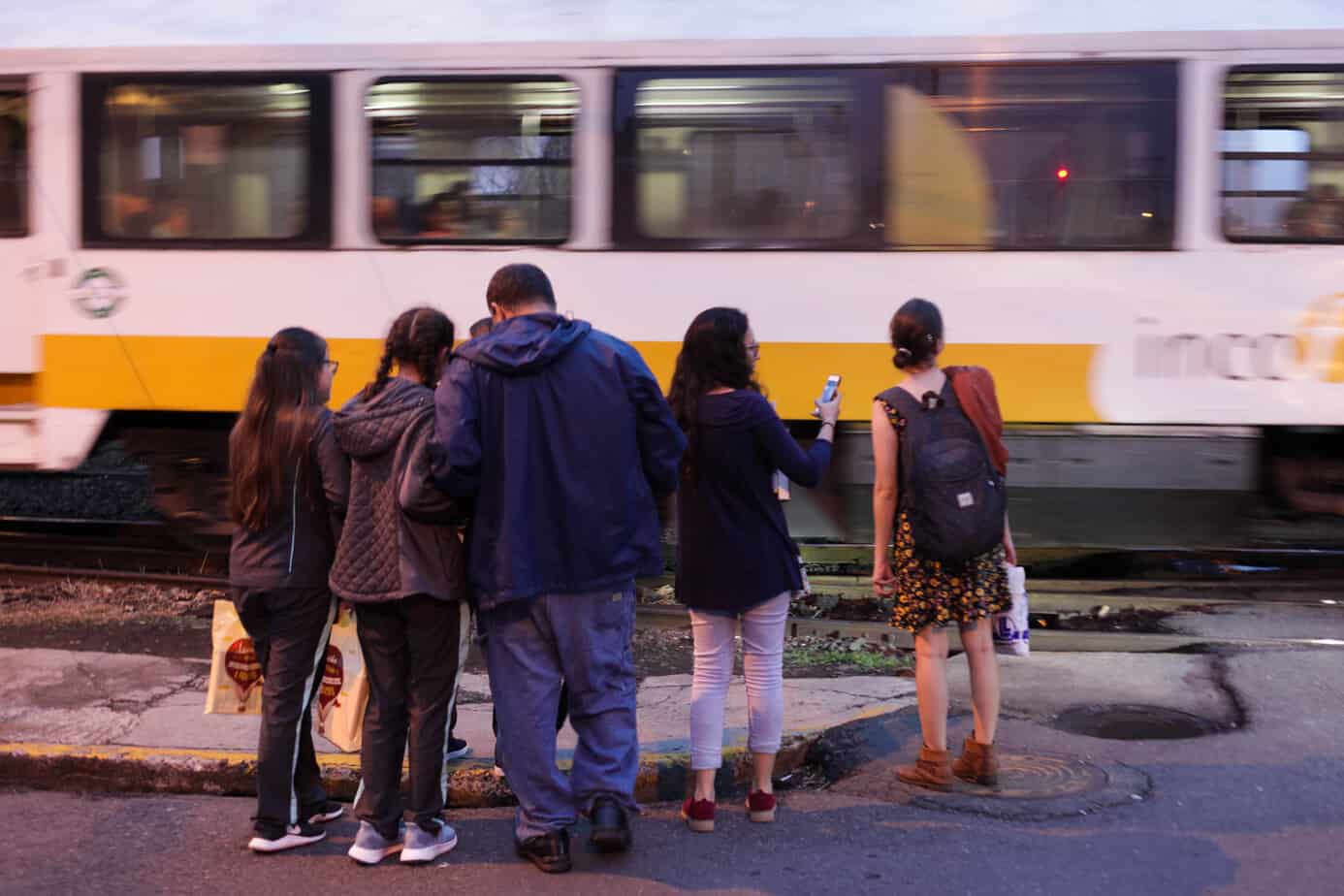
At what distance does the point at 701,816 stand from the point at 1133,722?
77.3 inches

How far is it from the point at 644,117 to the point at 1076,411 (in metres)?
2.88

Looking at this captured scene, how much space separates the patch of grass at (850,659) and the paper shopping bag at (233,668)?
8.57 ft

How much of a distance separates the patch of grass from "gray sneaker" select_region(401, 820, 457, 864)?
7.69 ft

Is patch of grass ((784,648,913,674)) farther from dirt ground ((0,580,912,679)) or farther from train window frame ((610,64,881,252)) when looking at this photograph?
train window frame ((610,64,881,252))

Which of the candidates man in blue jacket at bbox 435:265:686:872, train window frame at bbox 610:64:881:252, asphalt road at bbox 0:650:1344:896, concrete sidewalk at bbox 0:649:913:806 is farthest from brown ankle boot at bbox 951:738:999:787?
train window frame at bbox 610:64:881:252

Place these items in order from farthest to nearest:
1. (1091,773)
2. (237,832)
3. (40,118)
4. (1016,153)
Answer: (40,118)
(1016,153)
(1091,773)
(237,832)

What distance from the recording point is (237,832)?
4.32 m

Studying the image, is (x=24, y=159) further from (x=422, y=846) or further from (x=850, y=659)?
(x=422, y=846)

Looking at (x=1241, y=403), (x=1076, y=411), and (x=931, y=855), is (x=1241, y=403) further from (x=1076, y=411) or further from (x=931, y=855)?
(x=931, y=855)

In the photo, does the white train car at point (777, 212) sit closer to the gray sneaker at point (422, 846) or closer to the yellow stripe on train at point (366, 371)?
the yellow stripe on train at point (366, 371)

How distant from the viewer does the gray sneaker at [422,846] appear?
13.2 ft

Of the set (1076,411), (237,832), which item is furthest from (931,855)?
(1076,411)

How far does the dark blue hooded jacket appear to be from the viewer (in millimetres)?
3885

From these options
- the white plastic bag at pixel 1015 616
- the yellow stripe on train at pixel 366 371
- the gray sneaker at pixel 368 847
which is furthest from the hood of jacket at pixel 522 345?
the yellow stripe on train at pixel 366 371
